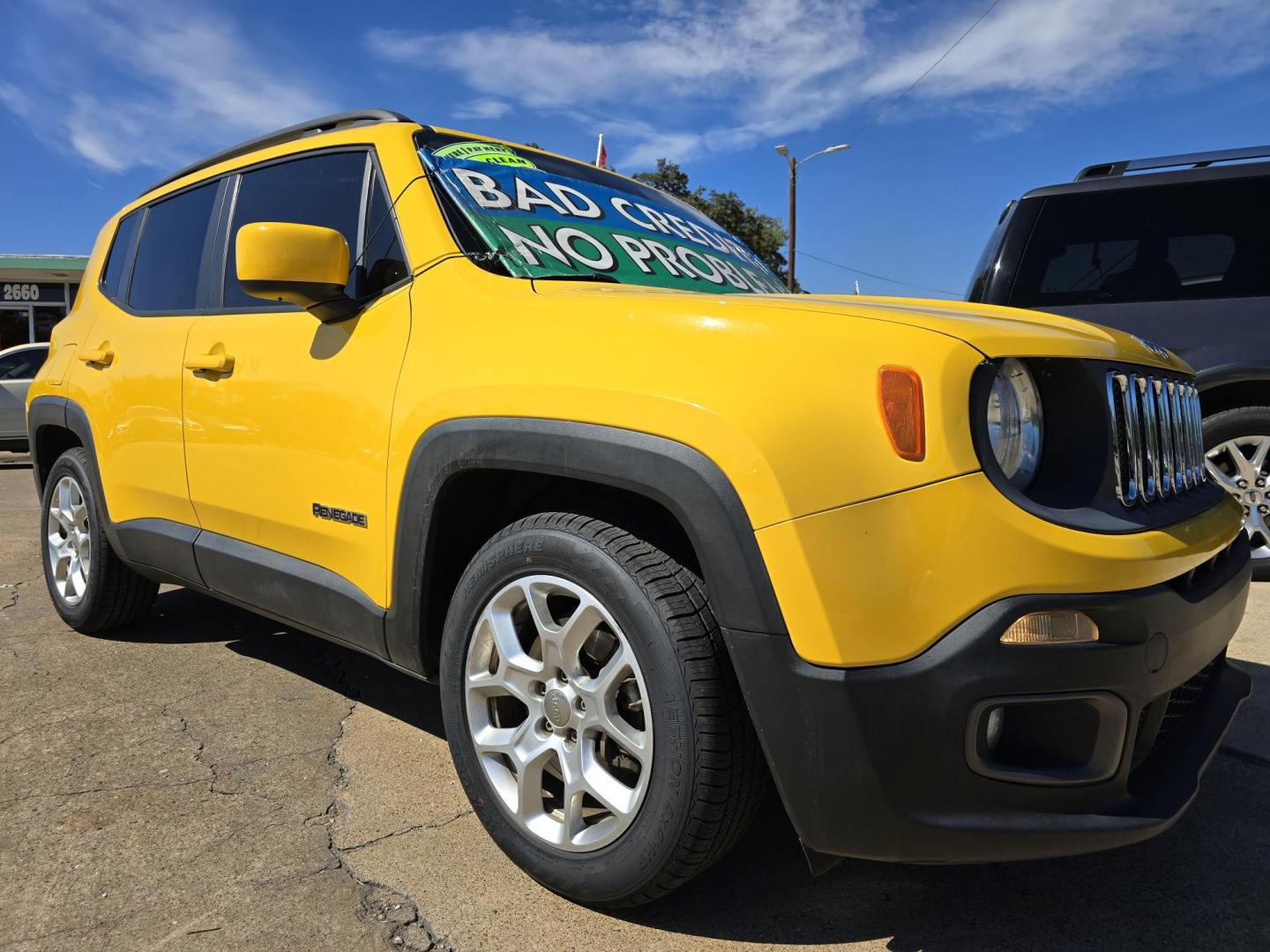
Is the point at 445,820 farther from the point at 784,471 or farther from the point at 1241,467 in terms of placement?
the point at 1241,467

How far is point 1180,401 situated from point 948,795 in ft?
4.12

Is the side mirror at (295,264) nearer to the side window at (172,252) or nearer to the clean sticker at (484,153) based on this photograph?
the clean sticker at (484,153)

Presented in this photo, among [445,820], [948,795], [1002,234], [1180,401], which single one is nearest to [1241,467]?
[1002,234]

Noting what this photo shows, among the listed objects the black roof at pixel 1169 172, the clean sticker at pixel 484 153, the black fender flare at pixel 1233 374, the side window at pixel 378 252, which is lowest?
the black fender flare at pixel 1233 374

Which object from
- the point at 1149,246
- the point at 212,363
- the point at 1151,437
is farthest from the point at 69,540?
the point at 1149,246

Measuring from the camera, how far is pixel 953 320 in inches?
68.2

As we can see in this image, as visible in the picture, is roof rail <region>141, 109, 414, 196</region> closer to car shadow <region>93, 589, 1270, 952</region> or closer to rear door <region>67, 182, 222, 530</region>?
rear door <region>67, 182, 222, 530</region>

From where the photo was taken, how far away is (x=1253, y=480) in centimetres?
467

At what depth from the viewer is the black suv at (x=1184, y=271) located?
14.9ft

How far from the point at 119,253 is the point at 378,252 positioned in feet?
6.85

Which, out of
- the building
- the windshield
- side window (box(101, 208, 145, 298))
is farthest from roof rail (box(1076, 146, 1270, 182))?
the building

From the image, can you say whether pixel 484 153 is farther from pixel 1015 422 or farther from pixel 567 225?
pixel 1015 422

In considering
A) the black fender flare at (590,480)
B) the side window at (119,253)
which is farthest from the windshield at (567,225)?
the side window at (119,253)

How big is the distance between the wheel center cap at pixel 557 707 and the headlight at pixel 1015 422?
1.00 metres
